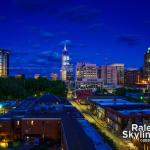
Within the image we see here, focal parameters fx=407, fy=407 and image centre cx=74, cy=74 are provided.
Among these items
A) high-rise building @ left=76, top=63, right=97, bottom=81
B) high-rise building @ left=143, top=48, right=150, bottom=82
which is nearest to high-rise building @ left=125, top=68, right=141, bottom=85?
high-rise building @ left=143, top=48, right=150, bottom=82

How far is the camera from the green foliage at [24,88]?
42.9m

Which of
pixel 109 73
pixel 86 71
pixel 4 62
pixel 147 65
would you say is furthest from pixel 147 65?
pixel 4 62

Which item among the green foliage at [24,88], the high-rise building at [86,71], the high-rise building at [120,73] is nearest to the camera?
the green foliage at [24,88]

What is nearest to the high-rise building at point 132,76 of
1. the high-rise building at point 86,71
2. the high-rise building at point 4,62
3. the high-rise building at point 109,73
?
the high-rise building at point 109,73

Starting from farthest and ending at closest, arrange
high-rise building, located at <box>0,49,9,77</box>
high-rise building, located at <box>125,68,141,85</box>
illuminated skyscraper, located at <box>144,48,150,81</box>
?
1. high-rise building, located at <box>125,68,141,85</box>
2. high-rise building, located at <box>0,49,9,77</box>
3. illuminated skyscraper, located at <box>144,48,150,81</box>

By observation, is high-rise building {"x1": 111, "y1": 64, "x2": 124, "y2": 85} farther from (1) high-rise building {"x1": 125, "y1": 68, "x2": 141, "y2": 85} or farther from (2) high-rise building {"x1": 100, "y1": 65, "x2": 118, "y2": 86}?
Answer: (1) high-rise building {"x1": 125, "y1": 68, "x2": 141, "y2": 85}

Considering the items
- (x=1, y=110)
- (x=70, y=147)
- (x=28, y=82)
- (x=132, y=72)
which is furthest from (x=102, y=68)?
(x=70, y=147)

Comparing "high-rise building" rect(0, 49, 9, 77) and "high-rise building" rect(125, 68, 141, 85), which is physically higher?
"high-rise building" rect(0, 49, 9, 77)

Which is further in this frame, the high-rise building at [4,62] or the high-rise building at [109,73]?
the high-rise building at [109,73]

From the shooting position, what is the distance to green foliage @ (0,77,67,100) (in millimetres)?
42906

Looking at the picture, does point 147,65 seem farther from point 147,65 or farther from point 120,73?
point 120,73

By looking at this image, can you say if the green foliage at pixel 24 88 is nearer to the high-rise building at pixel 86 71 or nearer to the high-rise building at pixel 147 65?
the high-rise building at pixel 147 65

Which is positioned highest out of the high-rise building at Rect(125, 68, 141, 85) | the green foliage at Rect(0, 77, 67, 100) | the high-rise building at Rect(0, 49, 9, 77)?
the high-rise building at Rect(0, 49, 9, 77)

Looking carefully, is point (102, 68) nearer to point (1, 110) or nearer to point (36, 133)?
point (1, 110)
